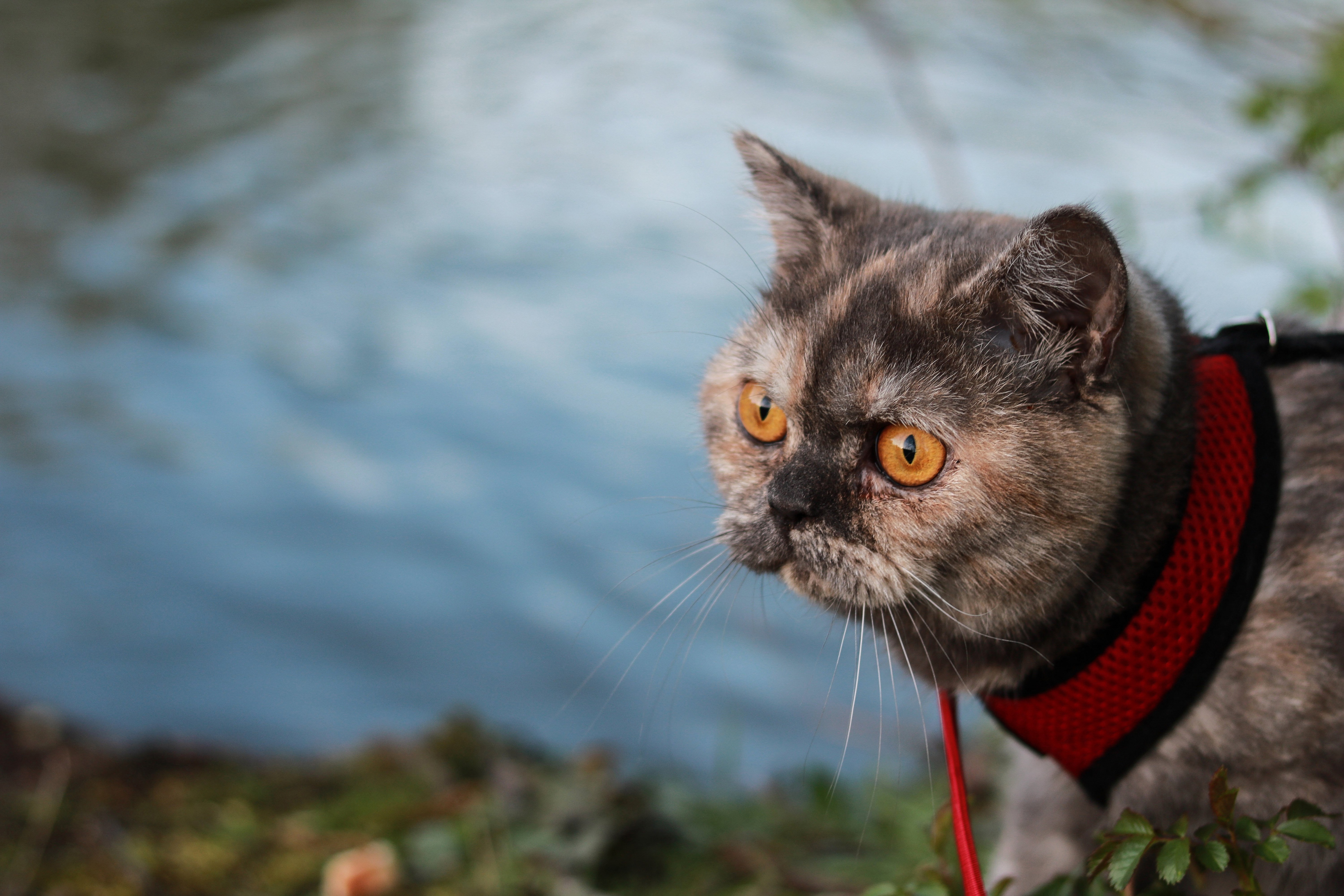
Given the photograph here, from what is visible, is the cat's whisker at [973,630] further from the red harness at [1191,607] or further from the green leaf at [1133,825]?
the green leaf at [1133,825]

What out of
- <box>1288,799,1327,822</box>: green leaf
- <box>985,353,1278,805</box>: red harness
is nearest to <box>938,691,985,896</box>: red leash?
<box>985,353,1278,805</box>: red harness

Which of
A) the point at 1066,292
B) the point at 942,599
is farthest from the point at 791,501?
the point at 1066,292

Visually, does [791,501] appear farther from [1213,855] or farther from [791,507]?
[1213,855]

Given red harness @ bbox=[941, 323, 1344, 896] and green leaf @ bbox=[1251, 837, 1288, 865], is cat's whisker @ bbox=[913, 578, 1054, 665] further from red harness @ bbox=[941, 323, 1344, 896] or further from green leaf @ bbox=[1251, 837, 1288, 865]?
green leaf @ bbox=[1251, 837, 1288, 865]

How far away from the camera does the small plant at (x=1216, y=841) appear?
114 centimetres

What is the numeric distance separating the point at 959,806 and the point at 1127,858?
257 mm

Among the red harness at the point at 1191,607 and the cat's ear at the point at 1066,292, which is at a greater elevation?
the cat's ear at the point at 1066,292

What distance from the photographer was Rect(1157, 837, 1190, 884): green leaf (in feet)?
3.69

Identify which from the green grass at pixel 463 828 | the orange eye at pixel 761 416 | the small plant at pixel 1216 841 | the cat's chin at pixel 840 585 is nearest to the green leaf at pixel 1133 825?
the small plant at pixel 1216 841

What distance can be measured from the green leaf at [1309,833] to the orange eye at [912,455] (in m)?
0.59

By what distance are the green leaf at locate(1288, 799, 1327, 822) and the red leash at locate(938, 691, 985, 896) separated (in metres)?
0.37

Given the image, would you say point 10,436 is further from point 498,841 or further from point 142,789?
point 498,841

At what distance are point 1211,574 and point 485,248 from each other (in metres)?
5.49

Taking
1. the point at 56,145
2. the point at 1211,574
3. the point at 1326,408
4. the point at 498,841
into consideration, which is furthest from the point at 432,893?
the point at 56,145
